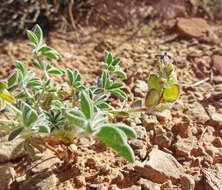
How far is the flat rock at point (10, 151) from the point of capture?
2.10m

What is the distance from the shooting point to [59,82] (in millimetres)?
2920

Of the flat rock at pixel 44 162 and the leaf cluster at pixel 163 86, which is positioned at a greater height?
the leaf cluster at pixel 163 86

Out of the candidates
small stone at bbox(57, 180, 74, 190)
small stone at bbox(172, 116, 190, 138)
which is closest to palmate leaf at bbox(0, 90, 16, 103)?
small stone at bbox(57, 180, 74, 190)

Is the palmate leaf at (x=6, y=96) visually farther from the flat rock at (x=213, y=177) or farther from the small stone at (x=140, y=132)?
the flat rock at (x=213, y=177)

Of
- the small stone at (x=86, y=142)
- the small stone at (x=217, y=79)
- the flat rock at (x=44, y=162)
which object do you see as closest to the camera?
the flat rock at (x=44, y=162)

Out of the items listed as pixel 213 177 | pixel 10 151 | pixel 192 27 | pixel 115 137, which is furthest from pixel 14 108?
pixel 192 27

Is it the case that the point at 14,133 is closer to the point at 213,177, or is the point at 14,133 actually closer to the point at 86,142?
the point at 86,142

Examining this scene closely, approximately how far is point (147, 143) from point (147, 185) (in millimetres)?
413

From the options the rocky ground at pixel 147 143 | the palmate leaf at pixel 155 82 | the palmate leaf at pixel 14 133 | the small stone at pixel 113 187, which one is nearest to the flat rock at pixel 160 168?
the rocky ground at pixel 147 143

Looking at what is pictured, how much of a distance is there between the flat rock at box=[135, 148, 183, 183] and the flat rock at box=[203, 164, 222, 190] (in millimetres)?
170

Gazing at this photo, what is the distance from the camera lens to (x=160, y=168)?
1938mm

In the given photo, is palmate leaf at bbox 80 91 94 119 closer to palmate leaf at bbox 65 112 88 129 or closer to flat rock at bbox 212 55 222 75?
palmate leaf at bbox 65 112 88 129

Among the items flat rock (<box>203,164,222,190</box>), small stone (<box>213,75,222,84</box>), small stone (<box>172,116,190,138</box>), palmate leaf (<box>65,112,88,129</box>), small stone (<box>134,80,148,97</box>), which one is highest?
palmate leaf (<box>65,112,88,129</box>)

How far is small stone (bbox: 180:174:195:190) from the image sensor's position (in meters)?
1.84
